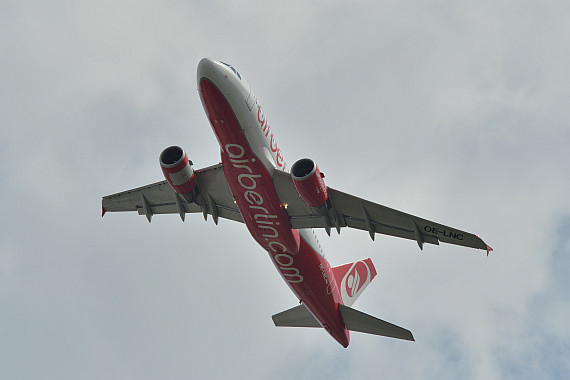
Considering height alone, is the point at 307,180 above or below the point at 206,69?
below

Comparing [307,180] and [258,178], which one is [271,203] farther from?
[307,180]

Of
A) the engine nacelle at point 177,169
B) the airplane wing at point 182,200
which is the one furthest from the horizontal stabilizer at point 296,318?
the engine nacelle at point 177,169

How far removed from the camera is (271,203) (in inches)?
1049

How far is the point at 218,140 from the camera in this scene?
82.5 ft

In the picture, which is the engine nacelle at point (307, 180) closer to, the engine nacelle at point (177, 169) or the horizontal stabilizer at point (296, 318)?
the engine nacelle at point (177, 169)

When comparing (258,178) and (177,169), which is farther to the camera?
(177,169)

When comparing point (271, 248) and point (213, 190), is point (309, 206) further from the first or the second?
point (213, 190)

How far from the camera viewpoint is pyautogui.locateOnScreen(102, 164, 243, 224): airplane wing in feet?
96.0

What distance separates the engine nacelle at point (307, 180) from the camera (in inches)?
977

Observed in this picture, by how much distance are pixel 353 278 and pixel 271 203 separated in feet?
38.0

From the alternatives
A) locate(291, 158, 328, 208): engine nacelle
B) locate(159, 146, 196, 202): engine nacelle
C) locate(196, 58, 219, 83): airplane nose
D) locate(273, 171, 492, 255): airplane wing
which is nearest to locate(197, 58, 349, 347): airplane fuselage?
locate(196, 58, 219, 83): airplane nose

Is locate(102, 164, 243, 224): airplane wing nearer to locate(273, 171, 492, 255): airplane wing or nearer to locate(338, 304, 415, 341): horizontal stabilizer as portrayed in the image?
locate(273, 171, 492, 255): airplane wing

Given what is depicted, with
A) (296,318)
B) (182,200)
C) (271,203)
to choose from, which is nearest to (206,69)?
(271,203)

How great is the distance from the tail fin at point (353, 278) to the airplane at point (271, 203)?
1.23 meters
